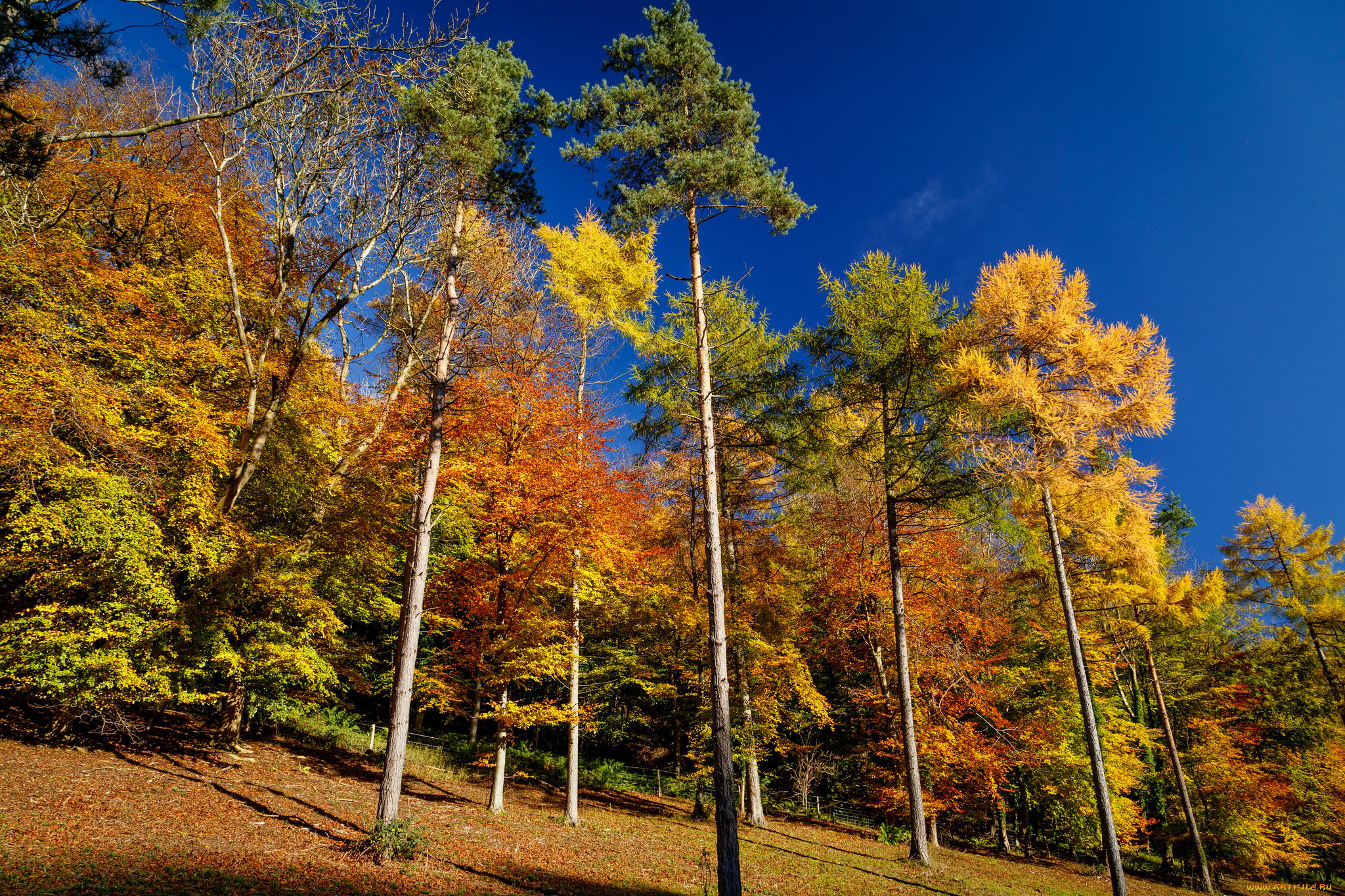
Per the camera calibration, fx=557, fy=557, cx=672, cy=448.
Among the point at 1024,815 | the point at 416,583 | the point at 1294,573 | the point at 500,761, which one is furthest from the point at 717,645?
the point at 1294,573

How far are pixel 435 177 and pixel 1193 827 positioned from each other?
26.2 meters

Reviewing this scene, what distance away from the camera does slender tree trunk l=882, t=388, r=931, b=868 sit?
417 inches

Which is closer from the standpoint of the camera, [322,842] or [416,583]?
[322,842]

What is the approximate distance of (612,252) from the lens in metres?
15.1

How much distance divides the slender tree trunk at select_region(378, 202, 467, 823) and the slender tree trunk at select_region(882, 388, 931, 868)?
324 inches

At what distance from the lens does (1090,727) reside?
9.64 metres

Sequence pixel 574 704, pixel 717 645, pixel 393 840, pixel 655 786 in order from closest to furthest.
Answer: pixel 393 840 < pixel 717 645 < pixel 574 704 < pixel 655 786

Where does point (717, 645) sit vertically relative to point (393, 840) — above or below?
above

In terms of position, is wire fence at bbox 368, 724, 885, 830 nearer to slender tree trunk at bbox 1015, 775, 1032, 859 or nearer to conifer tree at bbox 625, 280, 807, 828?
slender tree trunk at bbox 1015, 775, 1032, 859

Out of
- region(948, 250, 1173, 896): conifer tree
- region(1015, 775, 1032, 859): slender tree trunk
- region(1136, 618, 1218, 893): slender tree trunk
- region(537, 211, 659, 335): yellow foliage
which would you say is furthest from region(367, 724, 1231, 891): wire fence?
region(537, 211, 659, 335): yellow foliage

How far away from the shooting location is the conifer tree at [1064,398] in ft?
33.4

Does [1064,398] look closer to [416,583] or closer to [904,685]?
[904,685]

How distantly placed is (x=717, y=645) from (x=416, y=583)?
13.6 ft

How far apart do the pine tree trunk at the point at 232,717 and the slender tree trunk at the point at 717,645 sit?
388 inches
